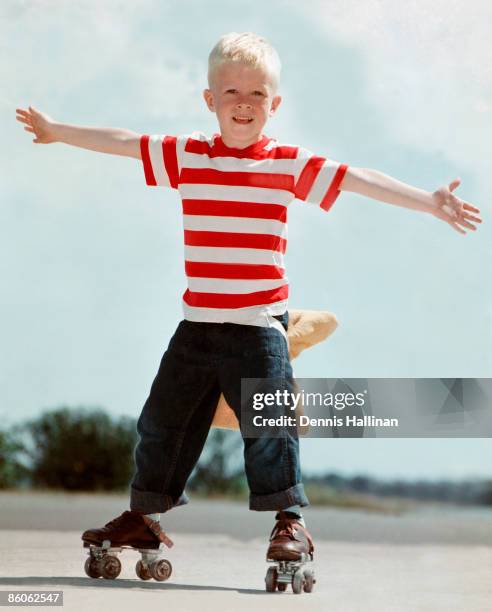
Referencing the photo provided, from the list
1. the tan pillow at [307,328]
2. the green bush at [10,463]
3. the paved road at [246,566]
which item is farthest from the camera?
the green bush at [10,463]

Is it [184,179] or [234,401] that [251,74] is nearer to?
[184,179]

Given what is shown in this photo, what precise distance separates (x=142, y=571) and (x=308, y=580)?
0.33 metres

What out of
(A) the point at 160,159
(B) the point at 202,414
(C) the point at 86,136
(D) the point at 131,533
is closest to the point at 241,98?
(A) the point at 160,159

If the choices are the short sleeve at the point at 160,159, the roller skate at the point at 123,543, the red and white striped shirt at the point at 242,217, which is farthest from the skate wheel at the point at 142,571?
the short sleeve at the point at 160,159

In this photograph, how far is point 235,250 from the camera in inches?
74.9

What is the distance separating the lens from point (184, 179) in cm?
195

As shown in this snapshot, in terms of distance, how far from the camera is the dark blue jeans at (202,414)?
1.90 m

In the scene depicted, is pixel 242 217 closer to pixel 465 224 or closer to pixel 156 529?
pixel 465 224

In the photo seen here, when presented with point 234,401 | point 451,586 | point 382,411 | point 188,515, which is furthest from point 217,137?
point 188,515

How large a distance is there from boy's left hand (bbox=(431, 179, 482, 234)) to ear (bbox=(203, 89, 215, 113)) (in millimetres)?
438

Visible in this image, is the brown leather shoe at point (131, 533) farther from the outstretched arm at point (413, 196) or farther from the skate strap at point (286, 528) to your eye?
the outstretched arm at point (413, 196)

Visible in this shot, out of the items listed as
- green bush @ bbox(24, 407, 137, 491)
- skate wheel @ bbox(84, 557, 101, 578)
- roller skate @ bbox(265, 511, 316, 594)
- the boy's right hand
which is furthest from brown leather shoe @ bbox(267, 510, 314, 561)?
green bush @ bbox(24, 407, 137, 491)

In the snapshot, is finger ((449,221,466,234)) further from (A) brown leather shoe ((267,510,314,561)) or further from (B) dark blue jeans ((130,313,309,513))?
(A) brown leather shoe ((267,510,314,561))

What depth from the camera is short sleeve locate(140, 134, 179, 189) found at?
197 centimetres
